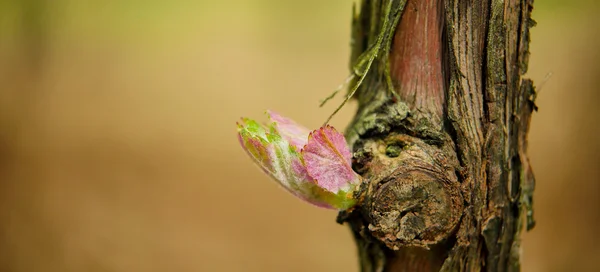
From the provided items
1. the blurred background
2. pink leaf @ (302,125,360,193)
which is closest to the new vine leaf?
pink leaf @ (302,125,360,193)

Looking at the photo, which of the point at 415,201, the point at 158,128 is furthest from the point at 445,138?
the point at 158,128

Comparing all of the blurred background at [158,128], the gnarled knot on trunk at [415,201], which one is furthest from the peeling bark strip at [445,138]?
the blurred background at [158,128]

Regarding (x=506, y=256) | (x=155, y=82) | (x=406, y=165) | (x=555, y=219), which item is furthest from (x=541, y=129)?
(x=155, y=82)

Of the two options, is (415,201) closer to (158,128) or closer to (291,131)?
(291,131)

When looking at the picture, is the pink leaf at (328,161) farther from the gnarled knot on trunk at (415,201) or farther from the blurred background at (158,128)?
the blurred background at (158,128)

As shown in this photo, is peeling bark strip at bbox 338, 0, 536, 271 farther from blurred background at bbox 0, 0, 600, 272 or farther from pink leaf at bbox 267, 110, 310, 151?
blurred background at bbox 0, 0, 600, 272

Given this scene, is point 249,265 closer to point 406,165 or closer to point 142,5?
point 142,5
